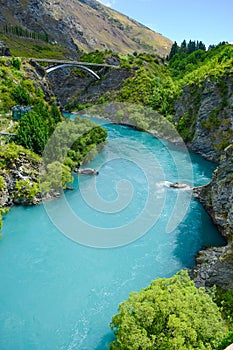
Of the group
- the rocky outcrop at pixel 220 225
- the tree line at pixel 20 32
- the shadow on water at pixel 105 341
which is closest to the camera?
the shadow on water at pixel 105 341

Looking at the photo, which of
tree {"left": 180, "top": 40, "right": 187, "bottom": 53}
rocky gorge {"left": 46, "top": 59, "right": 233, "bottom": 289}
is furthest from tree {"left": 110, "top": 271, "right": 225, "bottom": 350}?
tree {"left": 180, "top": 40, "right": 187, "bottom": 53}

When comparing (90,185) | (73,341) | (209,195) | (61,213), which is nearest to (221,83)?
(209,195)

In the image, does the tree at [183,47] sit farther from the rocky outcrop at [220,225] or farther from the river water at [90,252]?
the rocky outcrop at [220,225]

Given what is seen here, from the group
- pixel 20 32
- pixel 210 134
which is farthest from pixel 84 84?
pixel 20 32

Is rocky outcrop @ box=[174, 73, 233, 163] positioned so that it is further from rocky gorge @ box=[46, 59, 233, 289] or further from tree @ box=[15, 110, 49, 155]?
tree @ box=[15, 110, 49, 155]

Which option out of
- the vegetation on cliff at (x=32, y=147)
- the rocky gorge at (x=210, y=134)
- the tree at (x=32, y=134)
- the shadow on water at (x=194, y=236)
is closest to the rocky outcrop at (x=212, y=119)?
the rocky gorge at (x=210, y=134)
